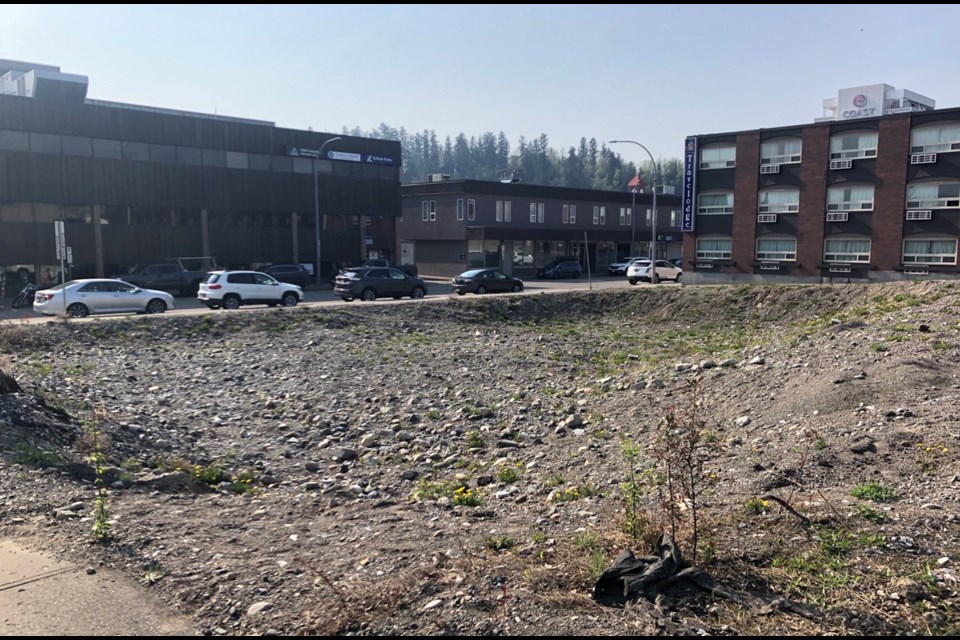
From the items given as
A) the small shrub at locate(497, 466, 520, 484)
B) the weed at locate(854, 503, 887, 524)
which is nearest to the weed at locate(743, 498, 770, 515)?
the weed at locate(854, 503, 887, 524)

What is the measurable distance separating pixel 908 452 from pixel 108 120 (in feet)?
156

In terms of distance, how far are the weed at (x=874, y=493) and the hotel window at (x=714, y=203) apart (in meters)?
43.5

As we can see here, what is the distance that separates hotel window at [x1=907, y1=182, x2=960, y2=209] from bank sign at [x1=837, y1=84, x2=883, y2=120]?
55.4 ft

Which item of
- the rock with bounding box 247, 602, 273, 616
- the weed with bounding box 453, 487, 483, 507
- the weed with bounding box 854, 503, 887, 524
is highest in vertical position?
the weed with bounding box 854, 503, 887, 524

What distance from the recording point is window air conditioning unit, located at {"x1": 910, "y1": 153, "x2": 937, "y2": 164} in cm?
4009

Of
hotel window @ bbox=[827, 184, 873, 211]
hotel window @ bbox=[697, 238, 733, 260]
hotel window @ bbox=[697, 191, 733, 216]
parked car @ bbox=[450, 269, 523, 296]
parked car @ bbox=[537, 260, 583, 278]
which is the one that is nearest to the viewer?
parked car @ bbox=[450, 269, 523, 296]

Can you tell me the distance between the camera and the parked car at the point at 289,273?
1802 inches

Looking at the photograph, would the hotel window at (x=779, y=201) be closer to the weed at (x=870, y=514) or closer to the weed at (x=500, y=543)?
the weed at (x=870, y=514)

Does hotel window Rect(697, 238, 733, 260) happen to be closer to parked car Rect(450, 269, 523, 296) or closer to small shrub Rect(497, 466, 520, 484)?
parked car Rect(450, 269, 523, 296)

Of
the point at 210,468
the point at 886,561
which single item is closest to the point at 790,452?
the point at 886,561

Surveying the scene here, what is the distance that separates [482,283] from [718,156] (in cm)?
1887

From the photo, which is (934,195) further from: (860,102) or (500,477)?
(500,477)

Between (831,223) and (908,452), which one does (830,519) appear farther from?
(831,223)

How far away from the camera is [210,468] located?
11578 mm
